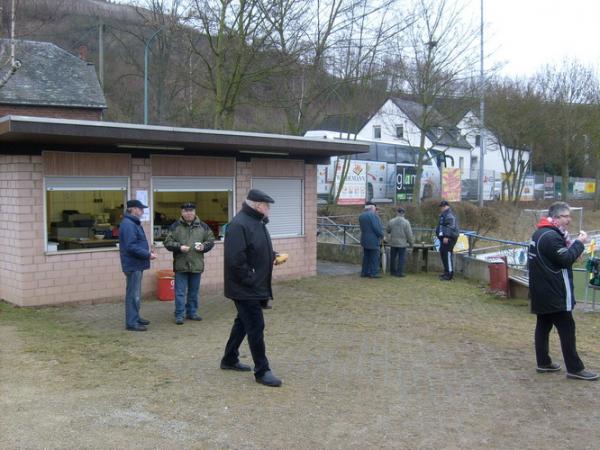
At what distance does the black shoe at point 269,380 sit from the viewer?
19.3 feet

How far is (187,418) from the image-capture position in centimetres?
502

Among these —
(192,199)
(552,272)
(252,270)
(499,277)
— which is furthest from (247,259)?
(499,277)

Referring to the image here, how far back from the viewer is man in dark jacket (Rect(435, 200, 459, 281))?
537 inches

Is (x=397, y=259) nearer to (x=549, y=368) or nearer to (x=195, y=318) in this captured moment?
(x=195, y=318)

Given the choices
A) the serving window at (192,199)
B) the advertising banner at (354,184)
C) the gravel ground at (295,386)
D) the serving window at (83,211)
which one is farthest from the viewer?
the advertising banner at (354,184)

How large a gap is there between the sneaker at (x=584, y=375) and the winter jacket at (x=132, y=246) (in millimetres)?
5137

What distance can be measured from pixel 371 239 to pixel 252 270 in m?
8.11

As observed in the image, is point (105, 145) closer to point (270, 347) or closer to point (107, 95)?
point (270, 347)

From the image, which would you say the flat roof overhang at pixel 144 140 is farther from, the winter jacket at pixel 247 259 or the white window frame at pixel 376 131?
the white window frame at pixel 376 131

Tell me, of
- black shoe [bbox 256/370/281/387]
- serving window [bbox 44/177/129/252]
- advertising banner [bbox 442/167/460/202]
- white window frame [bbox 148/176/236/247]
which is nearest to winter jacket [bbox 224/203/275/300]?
black shoe [bbox 256/370/281/387]

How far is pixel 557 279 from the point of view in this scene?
6.12 meters

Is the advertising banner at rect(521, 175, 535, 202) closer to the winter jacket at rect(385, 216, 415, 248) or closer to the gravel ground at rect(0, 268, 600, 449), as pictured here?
the winter jacket at rect(385, 216, 415, 248)

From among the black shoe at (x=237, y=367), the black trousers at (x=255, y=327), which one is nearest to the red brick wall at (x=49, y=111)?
the black shoe at (x=237, y=367)

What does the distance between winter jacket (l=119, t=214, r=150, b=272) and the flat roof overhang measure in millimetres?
1527
